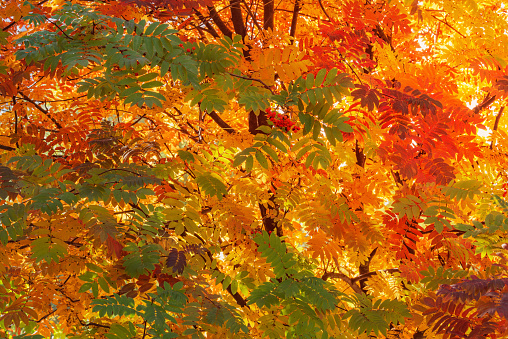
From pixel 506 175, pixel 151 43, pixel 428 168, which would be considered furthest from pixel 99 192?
pixel 506 175

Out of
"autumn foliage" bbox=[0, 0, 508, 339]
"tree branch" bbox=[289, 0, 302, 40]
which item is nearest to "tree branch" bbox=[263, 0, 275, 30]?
"autumn foliage" bbox=[0, 0, 508, 339]

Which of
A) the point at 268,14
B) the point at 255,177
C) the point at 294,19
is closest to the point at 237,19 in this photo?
the point at 268,14

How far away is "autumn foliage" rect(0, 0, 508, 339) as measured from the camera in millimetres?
2525

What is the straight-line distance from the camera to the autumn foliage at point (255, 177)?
8.29 feet

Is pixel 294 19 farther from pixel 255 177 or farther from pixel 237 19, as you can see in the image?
pixel 255 177

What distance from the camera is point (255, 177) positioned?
4.69m

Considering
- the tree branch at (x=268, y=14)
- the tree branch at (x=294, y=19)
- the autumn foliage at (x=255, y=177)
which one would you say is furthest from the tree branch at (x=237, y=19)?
the tree branch at (x=294, y=19)

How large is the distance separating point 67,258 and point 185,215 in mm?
1291

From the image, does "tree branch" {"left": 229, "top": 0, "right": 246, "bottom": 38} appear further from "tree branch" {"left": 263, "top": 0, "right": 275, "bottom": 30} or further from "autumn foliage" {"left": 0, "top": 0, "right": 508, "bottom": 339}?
"tree branch" {"left": 263, "top": 0, "right": 275, "bottom": 30}

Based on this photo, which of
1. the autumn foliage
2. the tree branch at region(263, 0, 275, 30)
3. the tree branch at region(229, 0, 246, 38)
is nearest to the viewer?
the autumn foliage

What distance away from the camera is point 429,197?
11.8 feet

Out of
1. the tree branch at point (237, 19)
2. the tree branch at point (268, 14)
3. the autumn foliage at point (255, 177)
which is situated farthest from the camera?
the tree branch at point (237, 19)

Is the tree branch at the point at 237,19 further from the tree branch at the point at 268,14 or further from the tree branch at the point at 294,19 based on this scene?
the tree branch at the point at 294,19

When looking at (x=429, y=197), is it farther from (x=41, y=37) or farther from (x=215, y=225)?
(x=41, y=37)
